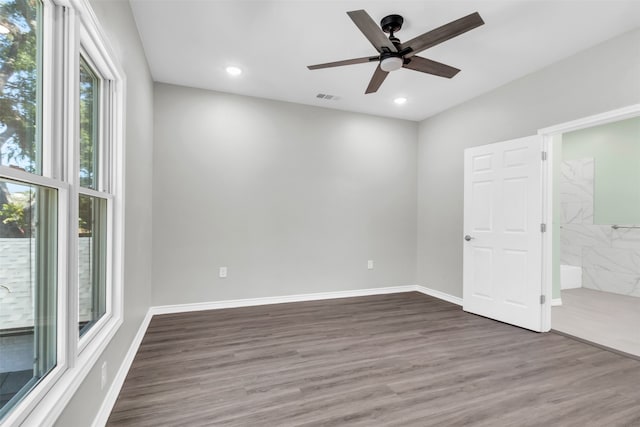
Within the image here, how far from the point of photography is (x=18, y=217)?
3.46 ft

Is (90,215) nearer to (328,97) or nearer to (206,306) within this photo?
(206,306)

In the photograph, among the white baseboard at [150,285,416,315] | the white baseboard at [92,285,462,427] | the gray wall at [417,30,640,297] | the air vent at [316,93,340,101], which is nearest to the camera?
the white baseboard at [92,285,462,427]

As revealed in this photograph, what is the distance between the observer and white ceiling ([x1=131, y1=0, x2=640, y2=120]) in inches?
96.7

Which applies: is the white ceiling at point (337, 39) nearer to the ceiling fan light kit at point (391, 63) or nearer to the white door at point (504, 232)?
the ceiling fan light kit at point (391, 63)

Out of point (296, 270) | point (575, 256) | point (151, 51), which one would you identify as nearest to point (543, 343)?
point (296, 270)

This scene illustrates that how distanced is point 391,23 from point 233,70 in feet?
5.84

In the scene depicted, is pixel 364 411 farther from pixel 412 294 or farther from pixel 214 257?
pixel 412 294

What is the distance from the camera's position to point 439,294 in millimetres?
4727

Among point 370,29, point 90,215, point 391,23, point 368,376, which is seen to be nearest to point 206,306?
point 368,376

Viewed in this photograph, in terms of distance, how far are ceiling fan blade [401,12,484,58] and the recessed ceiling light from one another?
74.8 inches

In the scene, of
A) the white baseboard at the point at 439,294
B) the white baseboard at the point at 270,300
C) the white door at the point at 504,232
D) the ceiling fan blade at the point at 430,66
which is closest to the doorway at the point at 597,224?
the white door at the point at 504,232

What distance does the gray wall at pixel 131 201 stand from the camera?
5.20 feet

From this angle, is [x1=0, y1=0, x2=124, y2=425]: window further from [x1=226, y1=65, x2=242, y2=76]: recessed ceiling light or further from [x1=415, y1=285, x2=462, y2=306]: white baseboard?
[x1=415, y1=285, x2=462, y2=306]: white baseboard

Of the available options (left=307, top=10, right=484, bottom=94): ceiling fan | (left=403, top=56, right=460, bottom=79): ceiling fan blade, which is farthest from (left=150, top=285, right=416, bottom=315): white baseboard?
(left=403, top=56, right=460, bottom=79): ceiling fan blade
